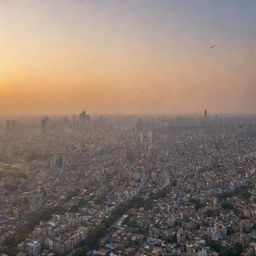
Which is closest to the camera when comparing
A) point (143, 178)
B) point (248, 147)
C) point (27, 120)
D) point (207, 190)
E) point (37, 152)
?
point (207, 190)

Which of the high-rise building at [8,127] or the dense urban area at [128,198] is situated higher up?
the high-rise building at [8,127]

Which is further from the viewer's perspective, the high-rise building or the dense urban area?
the high-rise building

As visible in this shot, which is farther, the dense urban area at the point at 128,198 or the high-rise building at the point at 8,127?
the high-rise building at the point at 8,127

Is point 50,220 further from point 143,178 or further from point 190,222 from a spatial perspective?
point 143,178

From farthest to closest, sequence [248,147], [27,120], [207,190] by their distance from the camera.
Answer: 1. [27,120]
2. [248,147]
3. [207,190]

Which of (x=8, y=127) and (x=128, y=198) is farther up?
(x=8, y=127)

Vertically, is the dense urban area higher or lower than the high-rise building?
lower

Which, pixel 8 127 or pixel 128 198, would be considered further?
pixel 8 127

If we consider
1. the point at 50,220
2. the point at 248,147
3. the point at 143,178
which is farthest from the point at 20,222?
the point at 248,147
